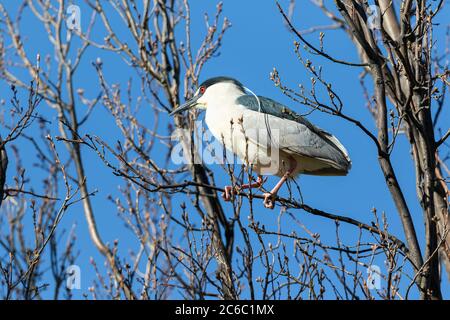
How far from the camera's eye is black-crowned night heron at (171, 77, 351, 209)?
17.5 feet

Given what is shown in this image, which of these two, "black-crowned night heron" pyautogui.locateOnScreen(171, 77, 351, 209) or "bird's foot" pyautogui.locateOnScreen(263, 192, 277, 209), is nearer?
"bird's foot" pyautogui.locateOnScreen(263, 192, 277, 209)

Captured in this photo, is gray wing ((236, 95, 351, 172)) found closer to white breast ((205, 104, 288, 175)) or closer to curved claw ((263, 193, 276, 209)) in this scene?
white breast ((205, 104, 288, 175))

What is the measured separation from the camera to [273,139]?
211 inches

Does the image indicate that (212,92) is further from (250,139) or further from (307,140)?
(307,140)

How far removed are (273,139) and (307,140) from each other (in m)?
0.28

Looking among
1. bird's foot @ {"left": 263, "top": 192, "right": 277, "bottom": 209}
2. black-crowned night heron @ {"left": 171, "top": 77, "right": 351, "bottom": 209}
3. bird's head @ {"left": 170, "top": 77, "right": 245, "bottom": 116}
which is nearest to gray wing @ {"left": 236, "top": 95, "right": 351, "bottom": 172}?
black-crowned night heron @ {"left": 171, "top": 77, "right": 351, "bottom": 209}

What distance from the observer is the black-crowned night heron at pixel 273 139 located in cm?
533

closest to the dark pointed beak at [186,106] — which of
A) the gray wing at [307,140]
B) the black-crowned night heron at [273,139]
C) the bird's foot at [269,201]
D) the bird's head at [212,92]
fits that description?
the bird's head at [212,92]

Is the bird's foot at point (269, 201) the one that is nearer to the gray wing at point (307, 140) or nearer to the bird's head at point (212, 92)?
the gray wing at point (307, 140)

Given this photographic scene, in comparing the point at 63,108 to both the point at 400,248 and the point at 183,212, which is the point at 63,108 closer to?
the point at 183,212

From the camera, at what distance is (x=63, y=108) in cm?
861
